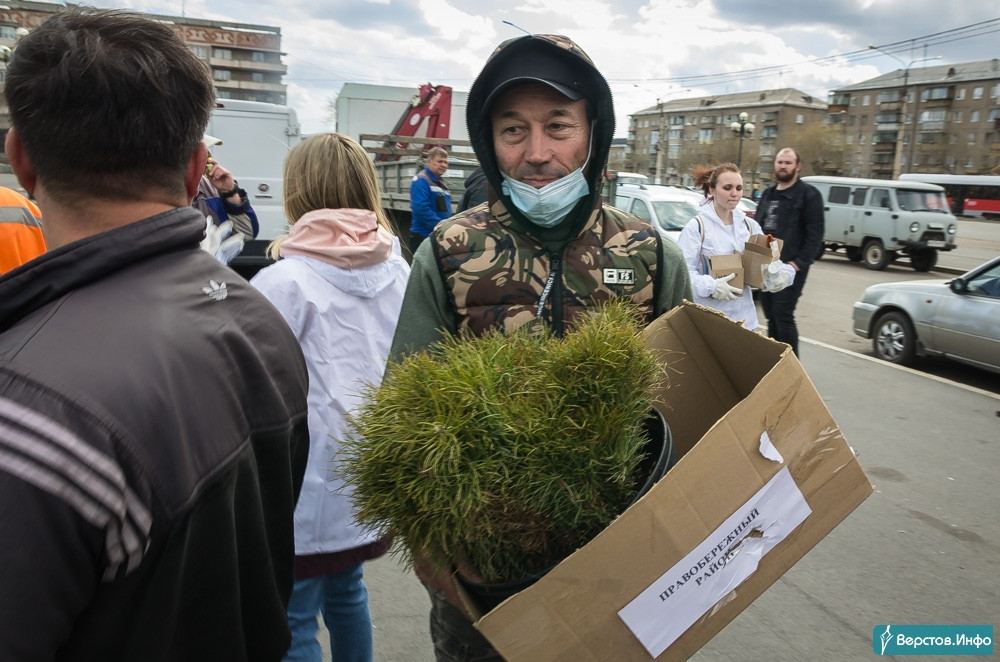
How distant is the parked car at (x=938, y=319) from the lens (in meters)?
7.55

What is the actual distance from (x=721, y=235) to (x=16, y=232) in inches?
176

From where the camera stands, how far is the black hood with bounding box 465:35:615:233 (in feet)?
6.11

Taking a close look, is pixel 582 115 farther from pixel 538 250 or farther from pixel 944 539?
pixel 944 539

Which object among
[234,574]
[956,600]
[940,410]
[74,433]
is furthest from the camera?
[940,410]

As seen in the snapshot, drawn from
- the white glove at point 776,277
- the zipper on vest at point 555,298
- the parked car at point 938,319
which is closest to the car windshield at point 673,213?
the parked car at point 938,319

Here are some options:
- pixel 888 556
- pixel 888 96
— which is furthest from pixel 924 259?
pixel 888 96

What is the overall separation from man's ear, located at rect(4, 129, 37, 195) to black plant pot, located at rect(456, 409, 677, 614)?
976mm

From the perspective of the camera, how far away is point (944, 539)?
4.27m

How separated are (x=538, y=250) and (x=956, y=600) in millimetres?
3181

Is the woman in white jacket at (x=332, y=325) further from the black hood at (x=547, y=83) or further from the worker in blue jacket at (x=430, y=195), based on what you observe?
the worker in blue jacket at (x=430, y=195)

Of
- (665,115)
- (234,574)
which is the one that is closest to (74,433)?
(234,574)

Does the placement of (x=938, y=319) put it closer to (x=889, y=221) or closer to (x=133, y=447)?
(x=133, y=447)

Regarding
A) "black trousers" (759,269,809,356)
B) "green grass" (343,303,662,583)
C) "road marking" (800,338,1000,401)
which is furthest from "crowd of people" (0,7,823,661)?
"road marking" (800,338,1000,401)

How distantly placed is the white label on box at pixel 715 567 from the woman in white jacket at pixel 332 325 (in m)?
1.36
